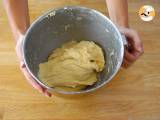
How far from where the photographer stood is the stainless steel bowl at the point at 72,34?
707 millimetres

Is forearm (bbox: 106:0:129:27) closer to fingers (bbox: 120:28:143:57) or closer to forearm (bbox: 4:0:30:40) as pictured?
fingers (bbox: 120:28:143:57)

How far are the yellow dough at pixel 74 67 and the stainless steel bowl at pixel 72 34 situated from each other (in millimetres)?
20

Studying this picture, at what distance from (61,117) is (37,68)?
0.74 feet

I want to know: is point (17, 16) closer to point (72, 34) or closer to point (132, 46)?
point (72, 34)

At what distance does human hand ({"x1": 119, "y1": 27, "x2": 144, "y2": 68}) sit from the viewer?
70 cm

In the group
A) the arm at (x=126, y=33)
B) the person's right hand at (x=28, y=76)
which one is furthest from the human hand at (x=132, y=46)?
the person's right hand at (x=28, y=76)

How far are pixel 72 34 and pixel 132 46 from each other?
0.64 ft

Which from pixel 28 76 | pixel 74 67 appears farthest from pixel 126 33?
pixel 28 76

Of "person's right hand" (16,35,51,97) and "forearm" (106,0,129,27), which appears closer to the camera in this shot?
"person's right hand" (16,35,51,97)

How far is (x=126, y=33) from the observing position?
714 mm

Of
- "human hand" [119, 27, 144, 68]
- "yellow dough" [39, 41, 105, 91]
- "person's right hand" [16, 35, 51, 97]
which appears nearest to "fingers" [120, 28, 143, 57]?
"human hand" [119, 27, 144, 68]

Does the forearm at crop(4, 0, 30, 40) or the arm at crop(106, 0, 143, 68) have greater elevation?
the forearm at crop(4, 0, 30, 40)

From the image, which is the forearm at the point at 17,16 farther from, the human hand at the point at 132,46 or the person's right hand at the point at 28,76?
the human hand at the point at 132,46

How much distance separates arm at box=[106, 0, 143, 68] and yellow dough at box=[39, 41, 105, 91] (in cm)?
9
